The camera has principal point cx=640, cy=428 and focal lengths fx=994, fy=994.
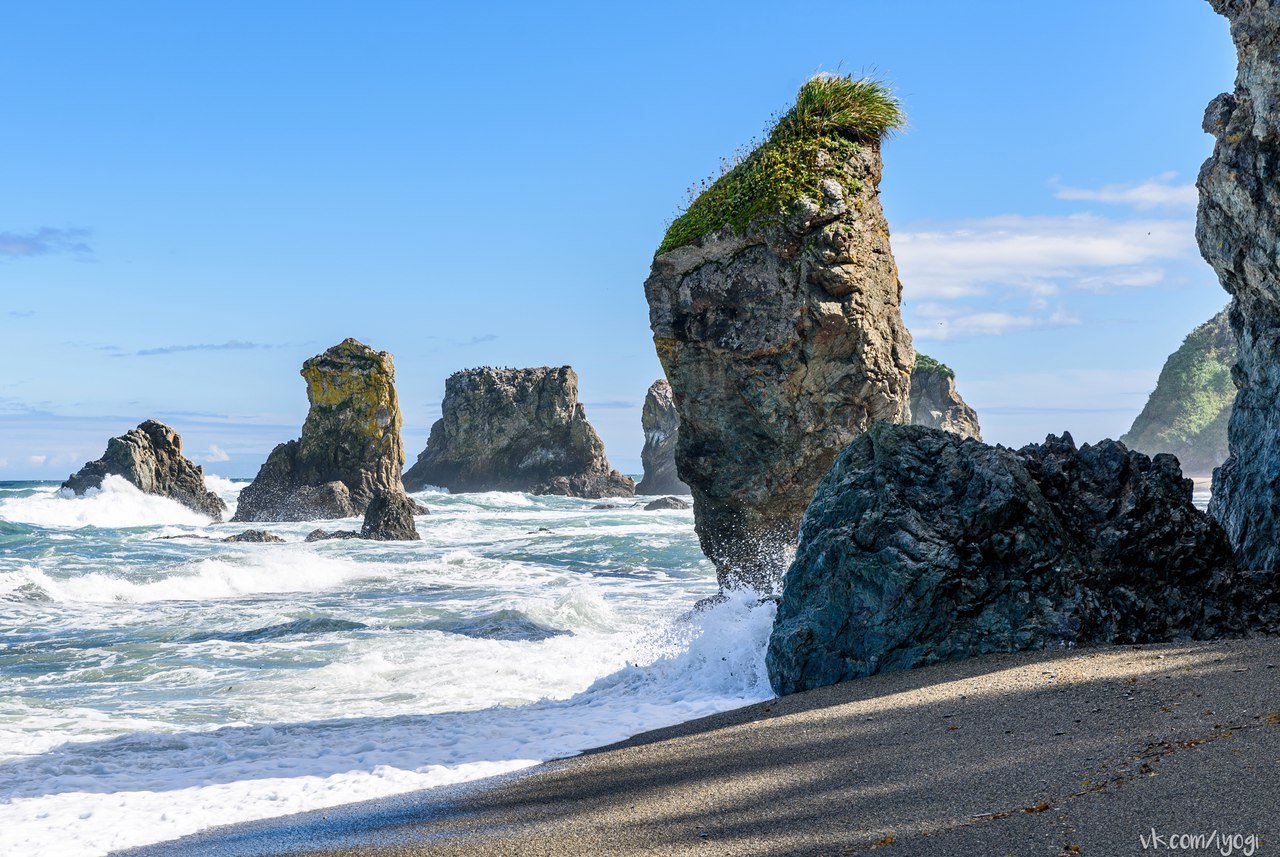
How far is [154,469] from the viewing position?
4778cm

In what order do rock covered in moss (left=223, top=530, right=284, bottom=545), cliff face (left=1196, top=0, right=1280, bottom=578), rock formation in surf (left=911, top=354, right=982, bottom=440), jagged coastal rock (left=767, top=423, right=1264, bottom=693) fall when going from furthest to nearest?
rock formation in surf (left=911, top=354, right=982, bottom=440)
rock covered in moss (left=223, top=530, right=284, bottom=545)
cliff face (left=1196, top=0, right=1280, bottom=578)
jagged coastal rock (left=767, top=423, right=1264, bottom=693)

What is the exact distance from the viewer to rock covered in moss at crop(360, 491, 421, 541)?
33562mm

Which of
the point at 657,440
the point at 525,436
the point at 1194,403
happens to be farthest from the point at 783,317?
the point at 1194,403

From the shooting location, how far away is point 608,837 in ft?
16.5

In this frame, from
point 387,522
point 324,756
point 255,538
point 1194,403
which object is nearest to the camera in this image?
point 324,756

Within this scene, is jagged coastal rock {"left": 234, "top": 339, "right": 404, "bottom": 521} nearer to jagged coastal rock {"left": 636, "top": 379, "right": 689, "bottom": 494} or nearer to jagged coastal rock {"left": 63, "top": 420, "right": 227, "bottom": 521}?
jagged coastal rock {"left": 63, "top": 420, "right": 227, "bottom": 521}

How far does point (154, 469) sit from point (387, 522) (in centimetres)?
2043

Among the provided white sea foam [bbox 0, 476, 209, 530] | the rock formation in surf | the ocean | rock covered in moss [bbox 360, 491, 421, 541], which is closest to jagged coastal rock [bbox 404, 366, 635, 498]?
the rock formation in surf

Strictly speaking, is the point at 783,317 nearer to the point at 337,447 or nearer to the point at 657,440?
the point at 337,447

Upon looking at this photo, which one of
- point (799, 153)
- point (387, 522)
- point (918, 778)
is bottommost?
point (918, 778)

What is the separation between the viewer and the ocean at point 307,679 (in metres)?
7.31

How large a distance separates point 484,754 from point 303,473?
136 feet

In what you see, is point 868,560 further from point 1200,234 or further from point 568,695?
point 1200,234

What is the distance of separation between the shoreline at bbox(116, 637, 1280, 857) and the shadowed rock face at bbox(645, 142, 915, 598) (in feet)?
25.4
